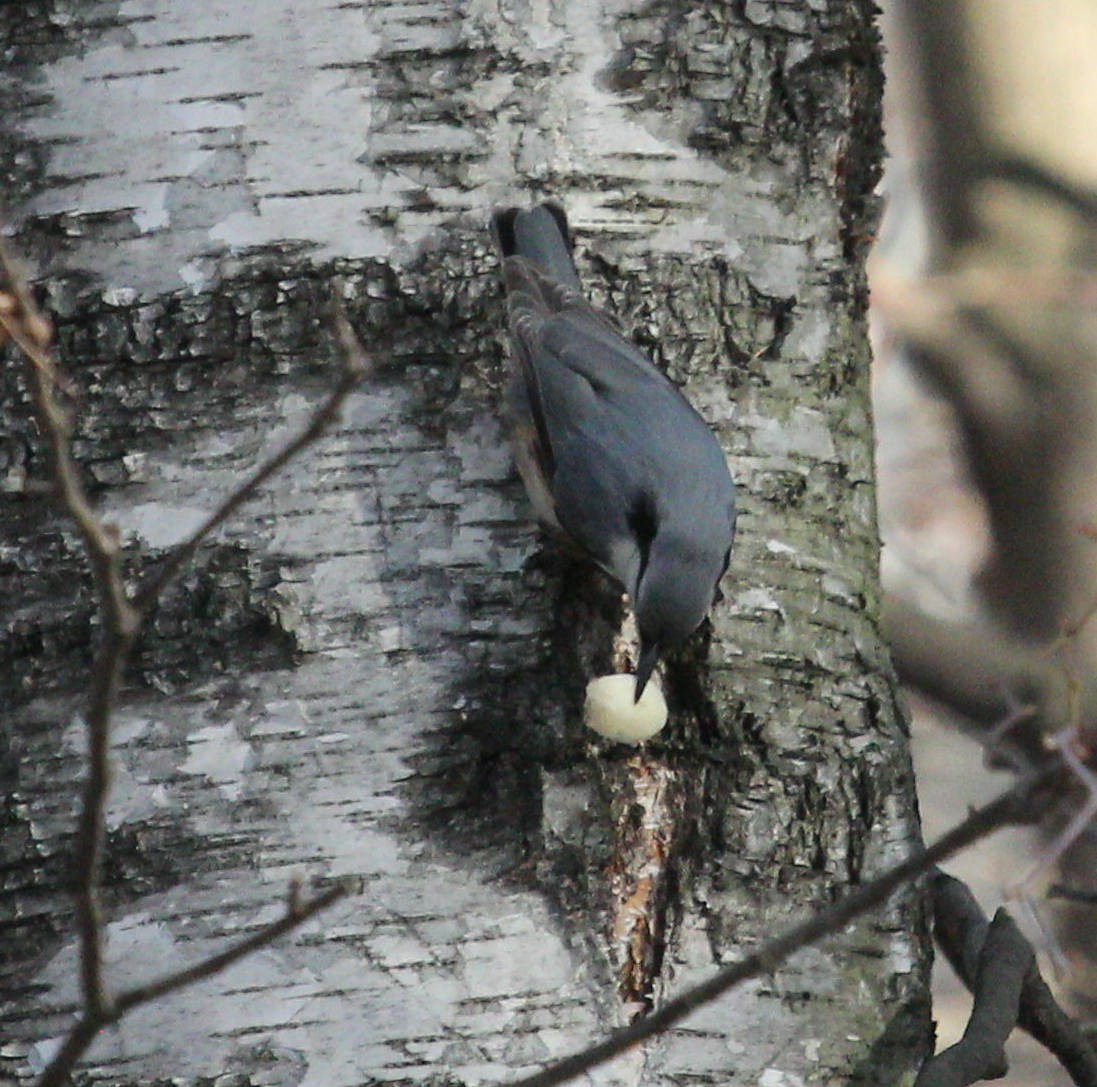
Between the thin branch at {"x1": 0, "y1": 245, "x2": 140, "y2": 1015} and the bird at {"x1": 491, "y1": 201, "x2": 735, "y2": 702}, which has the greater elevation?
the thin branch at {"x1": 0, "y1": 245, "x2": 140, "y2": 1015}

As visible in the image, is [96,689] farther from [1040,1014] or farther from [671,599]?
[1040,1014]

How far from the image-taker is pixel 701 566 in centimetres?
224

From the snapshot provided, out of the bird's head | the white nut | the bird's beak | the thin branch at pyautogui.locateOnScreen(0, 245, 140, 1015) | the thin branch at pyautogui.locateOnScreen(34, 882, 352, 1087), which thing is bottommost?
the white nut

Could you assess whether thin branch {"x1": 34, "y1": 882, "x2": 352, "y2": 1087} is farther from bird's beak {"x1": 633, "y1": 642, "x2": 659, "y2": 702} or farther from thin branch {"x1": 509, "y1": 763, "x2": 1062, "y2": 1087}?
bird's beak {"x1": 633, "y1": 642, "x2": 659, "y2": 702}

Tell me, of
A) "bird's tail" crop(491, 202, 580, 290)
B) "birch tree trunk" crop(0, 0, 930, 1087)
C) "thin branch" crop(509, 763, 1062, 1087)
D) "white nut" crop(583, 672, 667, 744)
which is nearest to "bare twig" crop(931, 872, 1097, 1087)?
"birch tree trunk" crop(0, 0, 930, 1087)

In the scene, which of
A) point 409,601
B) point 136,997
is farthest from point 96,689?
point 409,601

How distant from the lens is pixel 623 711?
2.04 metres

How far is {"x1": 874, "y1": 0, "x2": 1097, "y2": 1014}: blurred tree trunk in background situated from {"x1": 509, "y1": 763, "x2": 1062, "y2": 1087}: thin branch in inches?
163

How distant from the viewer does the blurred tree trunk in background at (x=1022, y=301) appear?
534 centimetres

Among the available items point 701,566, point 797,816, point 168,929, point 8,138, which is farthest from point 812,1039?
point 8,138

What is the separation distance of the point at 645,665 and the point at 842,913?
104 cm

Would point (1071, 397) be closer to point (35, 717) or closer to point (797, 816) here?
point (797, 816)

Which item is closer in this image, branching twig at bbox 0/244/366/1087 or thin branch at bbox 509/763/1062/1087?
thin branch at bbox 509/763/1062/1087

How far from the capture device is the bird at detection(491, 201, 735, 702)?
2166 mm
